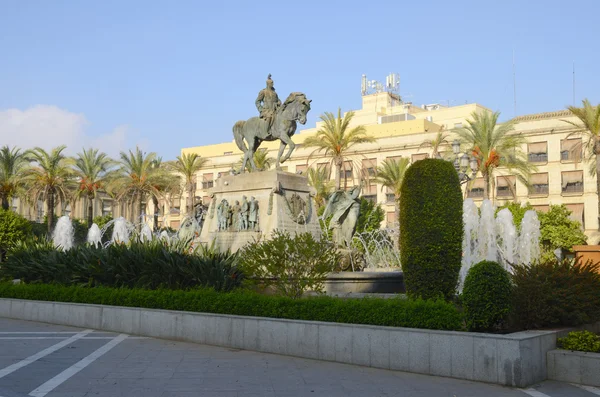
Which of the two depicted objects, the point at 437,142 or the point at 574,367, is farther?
the point at 437,142

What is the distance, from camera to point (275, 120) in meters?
18.7

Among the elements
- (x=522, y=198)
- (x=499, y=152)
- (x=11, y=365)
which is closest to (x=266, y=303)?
(x=11, y=365)

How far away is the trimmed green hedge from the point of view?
885cm

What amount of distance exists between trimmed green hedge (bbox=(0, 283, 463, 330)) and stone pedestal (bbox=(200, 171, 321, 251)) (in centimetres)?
441

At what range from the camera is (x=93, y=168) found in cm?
4897

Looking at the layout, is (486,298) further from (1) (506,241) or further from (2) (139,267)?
(1) (506,241)

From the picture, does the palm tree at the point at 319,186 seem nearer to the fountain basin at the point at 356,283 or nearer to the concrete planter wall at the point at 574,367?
the fountain basin at the point at 356,283

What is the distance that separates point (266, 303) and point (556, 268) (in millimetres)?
4636

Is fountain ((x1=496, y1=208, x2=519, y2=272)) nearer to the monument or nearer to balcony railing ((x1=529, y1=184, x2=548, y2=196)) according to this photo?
the monument

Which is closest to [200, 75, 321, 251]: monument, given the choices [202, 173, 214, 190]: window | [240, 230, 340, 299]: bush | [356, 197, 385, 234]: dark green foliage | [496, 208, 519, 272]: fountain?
[240, 230, 340, 299]: bush

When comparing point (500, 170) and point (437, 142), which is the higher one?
point (437, 142)

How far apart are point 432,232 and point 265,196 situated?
8.78 metres

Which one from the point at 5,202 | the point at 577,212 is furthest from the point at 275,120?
the point at 577,212

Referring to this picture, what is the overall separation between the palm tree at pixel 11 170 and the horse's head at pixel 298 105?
33.6 m
